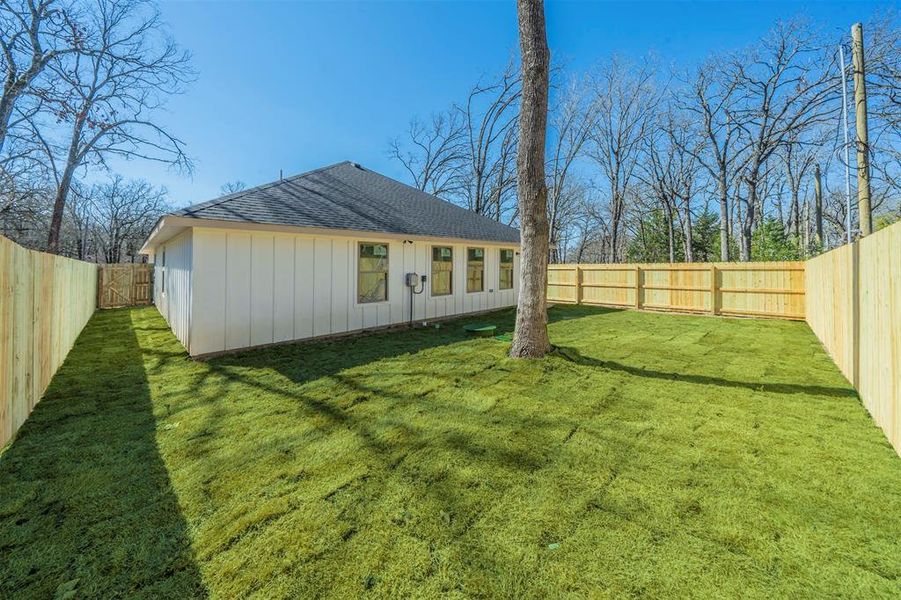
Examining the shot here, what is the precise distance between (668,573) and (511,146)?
22628 mm

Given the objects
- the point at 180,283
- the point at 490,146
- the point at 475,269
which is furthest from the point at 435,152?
the point at 180,283

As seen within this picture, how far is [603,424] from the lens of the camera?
3.43 meters

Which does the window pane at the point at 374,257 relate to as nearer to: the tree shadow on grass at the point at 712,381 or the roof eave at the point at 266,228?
the roof eave at the point at 266,228

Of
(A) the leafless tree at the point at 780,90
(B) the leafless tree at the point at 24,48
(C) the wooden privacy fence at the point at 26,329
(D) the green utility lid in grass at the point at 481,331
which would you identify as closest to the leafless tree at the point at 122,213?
(B) the leafless tree at the point at 24,48

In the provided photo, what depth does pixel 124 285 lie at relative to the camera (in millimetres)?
13992

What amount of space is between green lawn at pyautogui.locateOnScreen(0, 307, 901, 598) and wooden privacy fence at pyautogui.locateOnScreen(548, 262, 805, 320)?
5.79m

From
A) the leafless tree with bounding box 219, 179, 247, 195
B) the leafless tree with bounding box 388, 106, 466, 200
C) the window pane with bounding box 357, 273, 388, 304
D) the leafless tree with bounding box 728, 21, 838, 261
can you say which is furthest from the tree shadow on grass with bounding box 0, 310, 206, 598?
the leafless tree with bounding box 219, 179, 247, 195

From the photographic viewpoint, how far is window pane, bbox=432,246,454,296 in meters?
9.50

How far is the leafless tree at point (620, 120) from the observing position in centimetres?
1984

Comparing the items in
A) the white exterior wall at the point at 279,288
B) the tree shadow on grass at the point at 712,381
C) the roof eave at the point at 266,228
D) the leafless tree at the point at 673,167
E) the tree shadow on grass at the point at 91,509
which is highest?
the leafless tree at the point at 673,167

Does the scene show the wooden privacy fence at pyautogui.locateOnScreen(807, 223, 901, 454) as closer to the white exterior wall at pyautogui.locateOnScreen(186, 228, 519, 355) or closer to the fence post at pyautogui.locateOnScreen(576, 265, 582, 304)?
the white exterior wall at pyautogui.locateOnScreen(186, 228, 519, 355)

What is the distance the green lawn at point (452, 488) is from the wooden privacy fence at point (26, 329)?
0.85ft

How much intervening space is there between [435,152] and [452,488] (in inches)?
922

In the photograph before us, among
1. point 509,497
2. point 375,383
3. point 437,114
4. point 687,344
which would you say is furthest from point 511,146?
point 509,497
